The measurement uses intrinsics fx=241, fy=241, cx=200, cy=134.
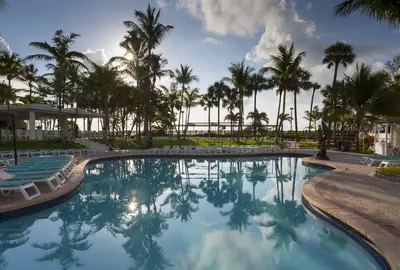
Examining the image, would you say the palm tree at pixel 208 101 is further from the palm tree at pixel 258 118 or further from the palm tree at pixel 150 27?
the palm tree at pixel 150 27

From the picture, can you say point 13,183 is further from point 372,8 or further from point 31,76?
point 31,76

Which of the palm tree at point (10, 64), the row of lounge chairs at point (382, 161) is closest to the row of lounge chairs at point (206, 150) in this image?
the row of lounge chairs at point (382, 161)

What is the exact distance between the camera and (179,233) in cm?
607

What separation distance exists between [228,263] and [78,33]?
23.1 metres

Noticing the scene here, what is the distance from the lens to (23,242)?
5.54 meters

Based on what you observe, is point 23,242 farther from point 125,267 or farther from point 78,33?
point 78,33

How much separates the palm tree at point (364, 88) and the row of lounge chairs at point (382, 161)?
866cm

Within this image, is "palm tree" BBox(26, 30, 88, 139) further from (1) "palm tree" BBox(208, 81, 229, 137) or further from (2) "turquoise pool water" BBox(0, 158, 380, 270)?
(1) "palm tree" BBox(208, 81, 229, 137)

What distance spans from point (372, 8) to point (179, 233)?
8818 millimetres

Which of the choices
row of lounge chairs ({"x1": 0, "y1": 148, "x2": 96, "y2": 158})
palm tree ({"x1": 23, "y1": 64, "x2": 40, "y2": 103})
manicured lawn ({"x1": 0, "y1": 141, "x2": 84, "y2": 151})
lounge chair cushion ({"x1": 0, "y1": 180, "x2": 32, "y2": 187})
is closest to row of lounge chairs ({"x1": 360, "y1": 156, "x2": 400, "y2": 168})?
lounge chair cushion ({"x1": 0, "y1": 180, "x2": 32, "y2": 187})

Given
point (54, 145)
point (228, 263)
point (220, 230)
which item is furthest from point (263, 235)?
point (54, 145)

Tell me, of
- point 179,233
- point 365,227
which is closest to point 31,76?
point 179,233

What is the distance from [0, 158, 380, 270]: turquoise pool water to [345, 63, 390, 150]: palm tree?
50.5 feet

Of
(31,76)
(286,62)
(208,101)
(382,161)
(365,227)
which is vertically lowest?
(365,227)
